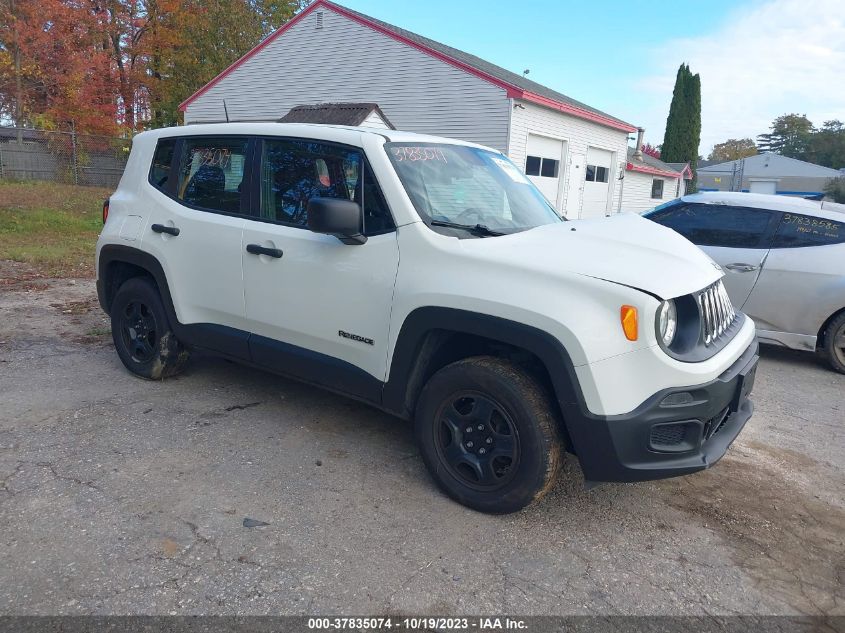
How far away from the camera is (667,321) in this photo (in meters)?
2.98

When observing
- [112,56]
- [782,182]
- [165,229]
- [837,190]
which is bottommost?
[782,182]

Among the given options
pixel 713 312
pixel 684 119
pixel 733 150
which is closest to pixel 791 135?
pixel 733 150

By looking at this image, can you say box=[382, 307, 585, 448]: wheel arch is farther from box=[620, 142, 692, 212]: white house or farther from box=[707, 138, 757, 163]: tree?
box=[707, 138, 757, 163]: tree

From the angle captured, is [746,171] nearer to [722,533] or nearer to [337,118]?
[337,118]

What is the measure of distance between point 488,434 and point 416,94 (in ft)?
56.5

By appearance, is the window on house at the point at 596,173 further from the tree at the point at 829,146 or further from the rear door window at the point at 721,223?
the tree at the point at 829,146

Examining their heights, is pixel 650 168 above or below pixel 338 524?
above

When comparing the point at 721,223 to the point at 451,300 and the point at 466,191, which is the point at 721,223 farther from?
the point at 451,300

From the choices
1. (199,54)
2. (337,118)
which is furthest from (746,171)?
(337,118)

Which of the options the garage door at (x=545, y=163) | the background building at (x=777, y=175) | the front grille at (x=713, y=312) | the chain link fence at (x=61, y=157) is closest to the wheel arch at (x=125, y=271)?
the front grille at (x=713, y=312)

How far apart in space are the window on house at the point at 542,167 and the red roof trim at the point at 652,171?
727 centimetres

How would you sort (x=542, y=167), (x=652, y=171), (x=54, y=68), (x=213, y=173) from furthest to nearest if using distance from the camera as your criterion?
(x=652, y=171)
(x=54, y=68)
(x=542, y=167)
(x=213, y=173)

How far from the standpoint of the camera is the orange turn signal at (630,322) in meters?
2.83

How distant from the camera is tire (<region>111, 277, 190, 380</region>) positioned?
4.76 m
